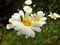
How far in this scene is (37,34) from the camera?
2350mm

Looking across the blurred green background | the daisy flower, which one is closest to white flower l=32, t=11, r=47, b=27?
the daisy flower

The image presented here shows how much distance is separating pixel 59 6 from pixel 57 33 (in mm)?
618

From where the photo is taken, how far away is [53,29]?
2.51 meters

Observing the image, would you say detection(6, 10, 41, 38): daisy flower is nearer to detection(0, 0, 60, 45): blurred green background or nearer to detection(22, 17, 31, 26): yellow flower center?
detection(22, 17, 31, 26): yellow flower center

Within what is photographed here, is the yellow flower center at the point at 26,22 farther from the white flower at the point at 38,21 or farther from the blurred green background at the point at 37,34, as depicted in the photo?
the blurred green background at the point at 37,34

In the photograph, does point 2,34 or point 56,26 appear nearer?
point 56,26

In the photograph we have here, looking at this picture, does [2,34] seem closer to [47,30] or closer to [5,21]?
[5,21]

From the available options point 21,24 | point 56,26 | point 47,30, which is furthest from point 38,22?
point 56,26

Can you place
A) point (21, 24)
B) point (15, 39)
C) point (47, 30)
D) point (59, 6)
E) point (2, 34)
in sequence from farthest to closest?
point (59, 6) < point (2, 34) < point (15, 39) < point (47, 30) < point (21, 24)

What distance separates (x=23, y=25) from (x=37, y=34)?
1038mm

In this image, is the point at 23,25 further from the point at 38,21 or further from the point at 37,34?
the point at 37,34

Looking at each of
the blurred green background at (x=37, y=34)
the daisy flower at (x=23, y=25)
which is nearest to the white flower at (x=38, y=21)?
the daisy flower at (x=23, y=25)

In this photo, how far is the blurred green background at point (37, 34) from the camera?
7.46 ft

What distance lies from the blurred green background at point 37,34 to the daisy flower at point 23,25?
1.32ft
